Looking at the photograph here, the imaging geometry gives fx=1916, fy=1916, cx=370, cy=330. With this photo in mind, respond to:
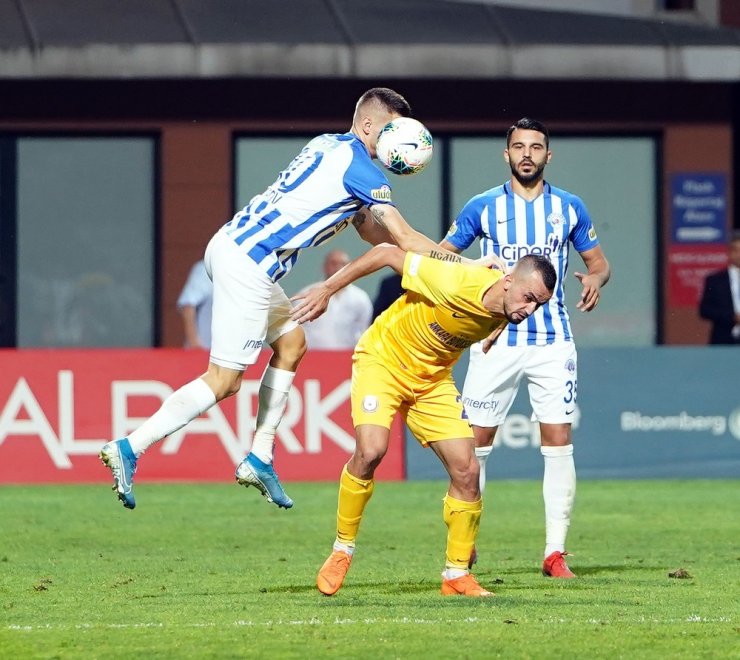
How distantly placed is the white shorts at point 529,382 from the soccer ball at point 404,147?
1.66m

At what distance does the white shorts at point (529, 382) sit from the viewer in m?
9.82

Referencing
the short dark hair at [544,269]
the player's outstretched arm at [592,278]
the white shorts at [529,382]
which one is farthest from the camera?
the white shorts at [529,382]

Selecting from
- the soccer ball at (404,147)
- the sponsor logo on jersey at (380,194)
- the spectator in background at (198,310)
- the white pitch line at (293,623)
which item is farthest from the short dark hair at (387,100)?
the spectator in background at (198,310)

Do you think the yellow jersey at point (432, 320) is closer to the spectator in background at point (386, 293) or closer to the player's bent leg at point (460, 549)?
the player's bent leg at point (460, 549)

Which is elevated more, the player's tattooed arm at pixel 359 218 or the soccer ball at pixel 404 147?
the soccer ball at pixel 404 147

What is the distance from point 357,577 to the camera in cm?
948

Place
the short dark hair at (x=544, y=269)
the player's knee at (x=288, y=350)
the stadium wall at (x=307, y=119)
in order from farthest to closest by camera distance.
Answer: the stadium wall at (x=307, y=119), the player's knee at (x=288, y=350), the short dark hair at (x=544, y=269)

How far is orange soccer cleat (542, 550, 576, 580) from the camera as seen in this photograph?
31.0ft

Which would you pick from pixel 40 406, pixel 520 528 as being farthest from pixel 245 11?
pixel 520 528

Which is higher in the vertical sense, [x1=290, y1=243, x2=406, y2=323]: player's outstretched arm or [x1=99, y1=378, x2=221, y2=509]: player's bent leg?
[x1=290, y1=243, x2=406, y2=323]: player's outstretched arm

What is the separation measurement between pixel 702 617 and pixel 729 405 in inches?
318

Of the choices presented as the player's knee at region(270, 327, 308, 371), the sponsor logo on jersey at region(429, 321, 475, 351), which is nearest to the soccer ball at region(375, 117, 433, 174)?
the sponsor logo on jersey at region(429, 321, 475, 351)

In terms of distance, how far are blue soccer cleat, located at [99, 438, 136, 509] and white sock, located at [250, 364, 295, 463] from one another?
67cm

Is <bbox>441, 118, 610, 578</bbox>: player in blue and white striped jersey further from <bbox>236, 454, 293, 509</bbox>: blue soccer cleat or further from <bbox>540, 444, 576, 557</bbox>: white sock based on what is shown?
<bbox>236, 454, 293, 509</bbox>: blue soccer cleat
